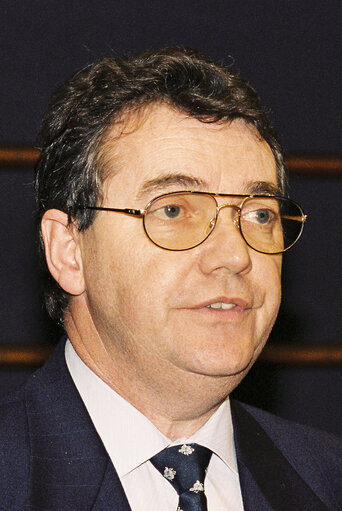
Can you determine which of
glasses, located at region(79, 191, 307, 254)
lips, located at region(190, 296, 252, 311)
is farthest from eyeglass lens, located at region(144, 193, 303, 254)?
lips, located at region(190, 296, 252, 311)

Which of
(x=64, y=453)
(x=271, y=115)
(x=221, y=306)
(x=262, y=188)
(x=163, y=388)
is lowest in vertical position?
(x=64, y=453)

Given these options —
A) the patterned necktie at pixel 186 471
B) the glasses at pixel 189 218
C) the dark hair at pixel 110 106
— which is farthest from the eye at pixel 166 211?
the patterned necktie at pixel 186 471

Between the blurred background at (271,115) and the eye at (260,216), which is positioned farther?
the blurred background at (271,115)

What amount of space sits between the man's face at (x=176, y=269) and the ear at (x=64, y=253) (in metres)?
0.03

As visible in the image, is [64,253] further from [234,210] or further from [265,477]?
[265,477]

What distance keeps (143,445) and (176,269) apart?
1.13 feet

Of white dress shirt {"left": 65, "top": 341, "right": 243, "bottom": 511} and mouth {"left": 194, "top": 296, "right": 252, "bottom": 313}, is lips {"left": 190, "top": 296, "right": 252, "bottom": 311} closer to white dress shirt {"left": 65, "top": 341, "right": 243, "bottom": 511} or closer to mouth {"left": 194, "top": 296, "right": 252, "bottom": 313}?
mouth {"left": 194, "top": 296, "right": 252, "bottom": 313}

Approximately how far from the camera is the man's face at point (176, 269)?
1.80 metres

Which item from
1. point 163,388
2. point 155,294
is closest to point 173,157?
point 155,294

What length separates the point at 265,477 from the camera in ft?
6.48

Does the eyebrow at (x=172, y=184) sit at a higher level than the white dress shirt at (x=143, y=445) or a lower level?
higher

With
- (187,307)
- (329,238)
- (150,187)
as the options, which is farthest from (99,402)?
(329,238)

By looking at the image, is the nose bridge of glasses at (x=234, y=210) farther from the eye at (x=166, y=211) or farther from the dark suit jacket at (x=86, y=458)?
the dark suit jacket at (x=86, y=458)

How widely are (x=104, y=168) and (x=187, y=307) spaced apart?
33cm
